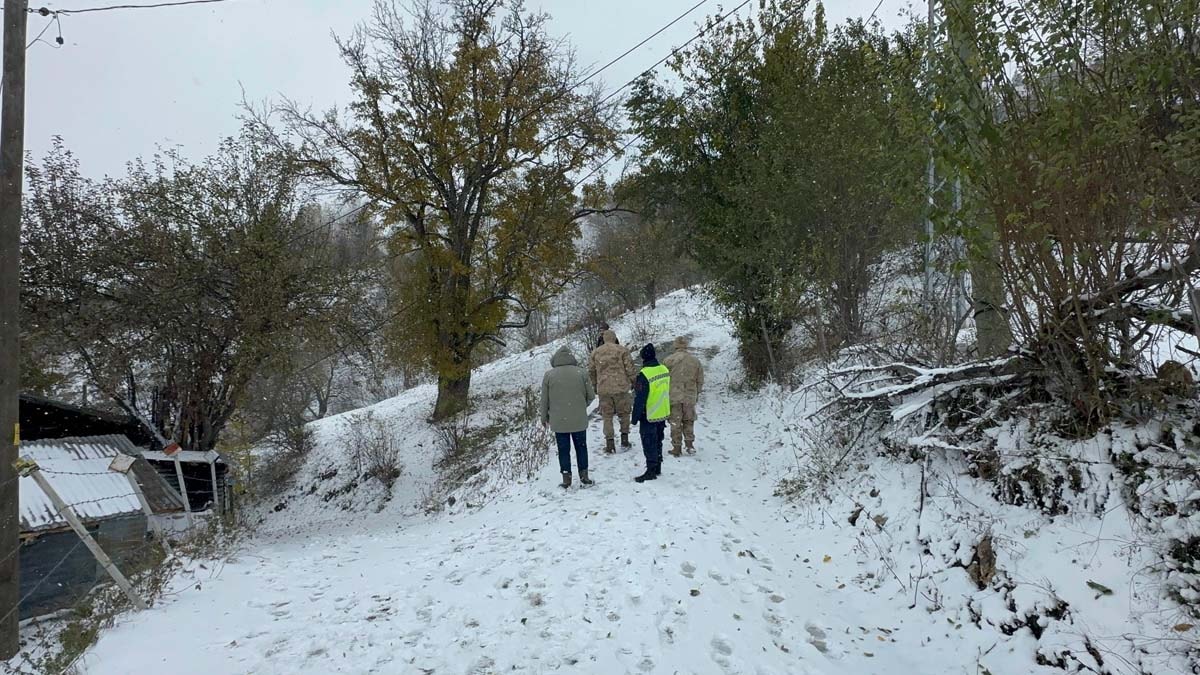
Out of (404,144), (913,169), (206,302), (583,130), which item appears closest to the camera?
(913,169)

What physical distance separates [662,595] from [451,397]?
1523 cm

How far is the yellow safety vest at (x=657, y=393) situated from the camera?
7.69m

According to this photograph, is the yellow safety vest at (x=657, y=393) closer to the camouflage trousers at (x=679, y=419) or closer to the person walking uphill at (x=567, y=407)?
the person walking uphill at (x=567, y=407)

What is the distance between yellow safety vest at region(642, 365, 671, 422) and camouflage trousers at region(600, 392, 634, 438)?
1276mm

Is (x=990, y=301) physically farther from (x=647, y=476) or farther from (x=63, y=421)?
(x=63, y=421)

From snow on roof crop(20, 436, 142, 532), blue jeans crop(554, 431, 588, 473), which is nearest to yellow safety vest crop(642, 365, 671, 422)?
blue jeans crop(554, 431, 588, 473)

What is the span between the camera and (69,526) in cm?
917

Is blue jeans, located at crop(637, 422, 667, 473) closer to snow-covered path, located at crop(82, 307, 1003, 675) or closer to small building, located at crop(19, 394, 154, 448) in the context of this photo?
snow-covered path, located at crop(82, 307, 1003, 675)

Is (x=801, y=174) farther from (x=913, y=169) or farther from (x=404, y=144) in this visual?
(x=404, y=144)

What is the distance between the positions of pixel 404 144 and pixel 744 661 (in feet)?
54.0

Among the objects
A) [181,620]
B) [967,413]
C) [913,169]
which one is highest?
[913,169]

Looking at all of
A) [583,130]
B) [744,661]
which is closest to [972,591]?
[744,661]

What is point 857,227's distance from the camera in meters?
11.0

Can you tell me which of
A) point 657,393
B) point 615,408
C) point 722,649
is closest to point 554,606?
point 722,649
